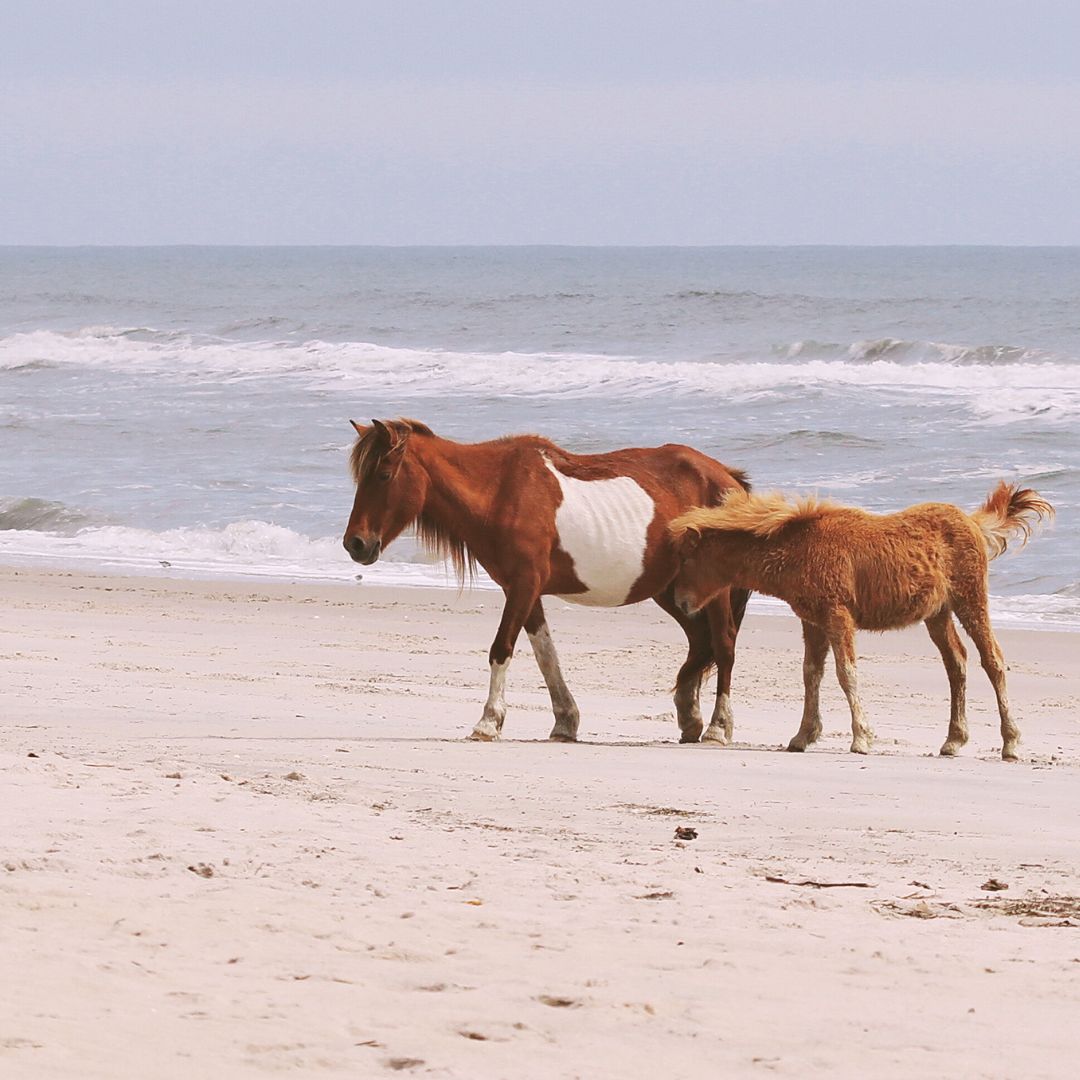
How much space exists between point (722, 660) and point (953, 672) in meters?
1.07

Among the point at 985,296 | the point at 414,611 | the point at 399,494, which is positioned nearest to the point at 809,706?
the point at 399,494

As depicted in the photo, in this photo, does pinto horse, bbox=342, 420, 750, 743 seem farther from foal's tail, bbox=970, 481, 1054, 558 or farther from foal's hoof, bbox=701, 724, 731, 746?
foal's tail, bbox=970, 481, 1054, 558

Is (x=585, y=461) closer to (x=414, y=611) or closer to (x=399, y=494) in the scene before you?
(x=399, y=494)

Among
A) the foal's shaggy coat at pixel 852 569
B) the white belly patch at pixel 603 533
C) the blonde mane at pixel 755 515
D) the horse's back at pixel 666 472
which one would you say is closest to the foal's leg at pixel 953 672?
the foal's shaggy coat at pixel 852 569

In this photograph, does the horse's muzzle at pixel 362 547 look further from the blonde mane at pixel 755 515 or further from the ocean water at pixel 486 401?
the ocean water at pixel 486 401

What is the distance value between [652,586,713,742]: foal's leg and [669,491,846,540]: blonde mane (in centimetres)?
58

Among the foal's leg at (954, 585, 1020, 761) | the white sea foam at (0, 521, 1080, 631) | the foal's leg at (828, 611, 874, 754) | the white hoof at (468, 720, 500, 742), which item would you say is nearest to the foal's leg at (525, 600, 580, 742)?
the white hoof at (468, 720, 500, 742)

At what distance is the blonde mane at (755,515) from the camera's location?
7609 millimetres

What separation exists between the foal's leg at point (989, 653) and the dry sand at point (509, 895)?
1.23 ft

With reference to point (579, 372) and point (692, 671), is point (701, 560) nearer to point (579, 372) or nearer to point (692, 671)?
point (692, 671)

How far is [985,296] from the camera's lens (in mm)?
64875

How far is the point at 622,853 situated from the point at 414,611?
26.9 ft

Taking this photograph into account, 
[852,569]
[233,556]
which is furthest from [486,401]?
[852,569]

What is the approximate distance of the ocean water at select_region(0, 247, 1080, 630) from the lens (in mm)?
17312
